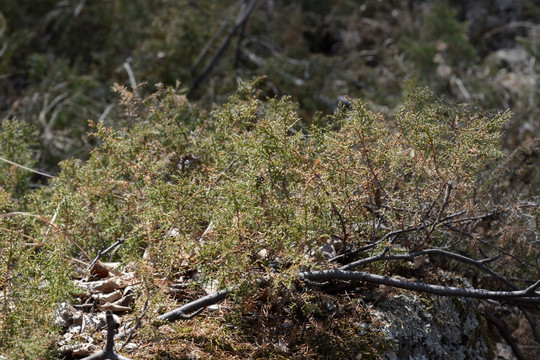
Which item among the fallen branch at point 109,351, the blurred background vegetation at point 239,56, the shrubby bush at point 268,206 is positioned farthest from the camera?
the blurred background vegetation at point 239,56

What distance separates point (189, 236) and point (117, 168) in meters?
0.64

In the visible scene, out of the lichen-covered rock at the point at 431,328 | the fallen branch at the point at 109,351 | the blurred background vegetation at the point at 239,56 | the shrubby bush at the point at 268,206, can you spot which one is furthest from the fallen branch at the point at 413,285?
the blurred background vegetation at the point at 239,56

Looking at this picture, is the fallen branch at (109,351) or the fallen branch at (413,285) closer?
the fallen branch at (109,351)

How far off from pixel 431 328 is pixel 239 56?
175 inches

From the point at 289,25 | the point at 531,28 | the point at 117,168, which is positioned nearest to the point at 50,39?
the point at 289,25

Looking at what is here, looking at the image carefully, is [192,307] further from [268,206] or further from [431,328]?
[431,328]

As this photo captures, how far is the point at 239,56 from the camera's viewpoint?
19.5ft

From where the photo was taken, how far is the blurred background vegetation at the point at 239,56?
511 cm

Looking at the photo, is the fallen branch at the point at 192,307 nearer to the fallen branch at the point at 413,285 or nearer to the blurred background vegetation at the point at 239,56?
the fallen branch at the point at 413,285

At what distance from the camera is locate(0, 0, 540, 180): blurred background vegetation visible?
16.8 ft

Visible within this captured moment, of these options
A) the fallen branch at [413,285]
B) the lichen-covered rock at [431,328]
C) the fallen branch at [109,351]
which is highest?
the fallen branch at [413,285]

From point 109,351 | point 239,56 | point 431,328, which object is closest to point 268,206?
point 109,351

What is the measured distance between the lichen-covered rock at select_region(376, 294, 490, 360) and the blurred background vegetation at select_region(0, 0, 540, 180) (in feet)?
7.87

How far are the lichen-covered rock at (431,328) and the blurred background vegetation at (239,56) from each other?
2398 millimetres
